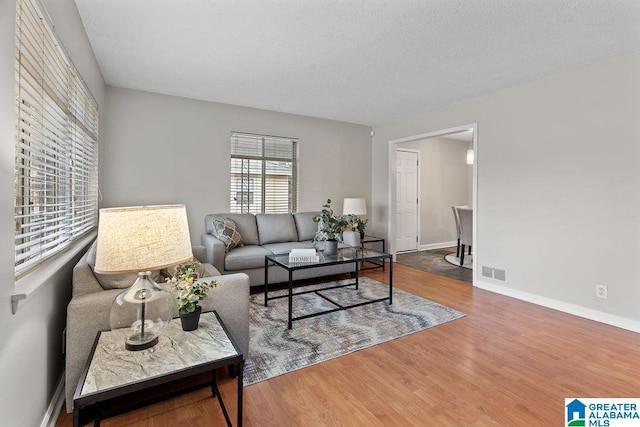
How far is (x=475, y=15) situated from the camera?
2184 millimetres

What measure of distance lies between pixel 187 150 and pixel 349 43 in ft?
8.60

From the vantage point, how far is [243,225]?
423 centimetres

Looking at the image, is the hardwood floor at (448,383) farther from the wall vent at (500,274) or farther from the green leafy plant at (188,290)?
the wall vent at (500,274)

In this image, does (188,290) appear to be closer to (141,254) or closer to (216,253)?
(141,254)

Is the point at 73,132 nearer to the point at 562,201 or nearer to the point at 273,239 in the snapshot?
the point at 273,239

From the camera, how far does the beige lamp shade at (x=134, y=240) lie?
1215 millimetres

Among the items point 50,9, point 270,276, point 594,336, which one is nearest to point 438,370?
point 594,336

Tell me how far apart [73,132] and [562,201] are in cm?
446

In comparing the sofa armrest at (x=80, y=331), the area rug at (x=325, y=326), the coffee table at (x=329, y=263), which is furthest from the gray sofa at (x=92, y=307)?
the coffee table at (x=329, y=263)

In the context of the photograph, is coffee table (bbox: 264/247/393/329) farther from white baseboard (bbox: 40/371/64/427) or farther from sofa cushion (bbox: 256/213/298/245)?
white baseboard (bbox: 40/371/64/427)

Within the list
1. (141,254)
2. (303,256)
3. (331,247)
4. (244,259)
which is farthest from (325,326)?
(141,254)

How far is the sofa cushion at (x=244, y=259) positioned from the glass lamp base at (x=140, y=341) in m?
2.07

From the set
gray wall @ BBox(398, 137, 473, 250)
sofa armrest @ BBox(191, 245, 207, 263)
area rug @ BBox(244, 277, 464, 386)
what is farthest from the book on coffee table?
gray wall @ BBox(398, 137, 473, 250)

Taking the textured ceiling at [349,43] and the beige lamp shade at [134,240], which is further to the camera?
the textured ceiling at [349,43]
